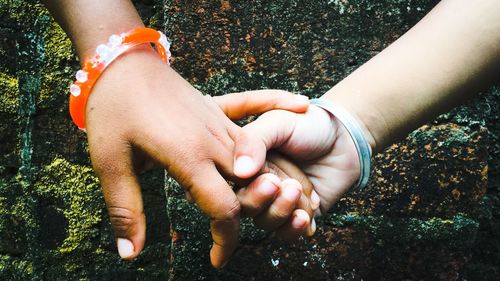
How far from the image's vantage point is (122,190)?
0.71 metres

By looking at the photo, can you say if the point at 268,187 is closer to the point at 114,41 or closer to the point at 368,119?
the point at 368,119

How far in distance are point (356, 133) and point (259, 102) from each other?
0.22 metres

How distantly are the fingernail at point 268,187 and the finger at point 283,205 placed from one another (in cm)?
3

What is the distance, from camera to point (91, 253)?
4.27 feet

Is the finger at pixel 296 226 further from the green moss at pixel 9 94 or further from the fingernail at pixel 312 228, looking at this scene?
the green moss at pixel 9 94

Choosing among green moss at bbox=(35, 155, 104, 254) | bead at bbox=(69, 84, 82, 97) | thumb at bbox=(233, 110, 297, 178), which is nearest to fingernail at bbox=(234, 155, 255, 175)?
thumb at bbox=(233, 110, 297, 178)

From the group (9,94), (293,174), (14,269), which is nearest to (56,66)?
(9,94)

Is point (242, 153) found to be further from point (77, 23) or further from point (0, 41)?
point (0, 41)

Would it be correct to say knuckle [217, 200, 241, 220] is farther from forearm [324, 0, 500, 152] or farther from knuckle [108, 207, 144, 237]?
forearm [324, 0, 500, 152]

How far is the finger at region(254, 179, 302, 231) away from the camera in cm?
81

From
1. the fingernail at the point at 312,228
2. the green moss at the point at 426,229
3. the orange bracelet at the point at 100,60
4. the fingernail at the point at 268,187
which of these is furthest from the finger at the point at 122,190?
the green moss at the point at 426,229

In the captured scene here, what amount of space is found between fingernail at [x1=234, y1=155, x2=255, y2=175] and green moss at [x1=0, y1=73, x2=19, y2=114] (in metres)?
0.94

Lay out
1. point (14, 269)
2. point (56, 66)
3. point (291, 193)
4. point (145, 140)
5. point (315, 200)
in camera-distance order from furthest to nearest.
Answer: point (14, 269), point (56, 66), point (315, 200), point (291, 193), point (145, 140)

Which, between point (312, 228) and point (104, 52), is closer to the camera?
point (104, 52)
